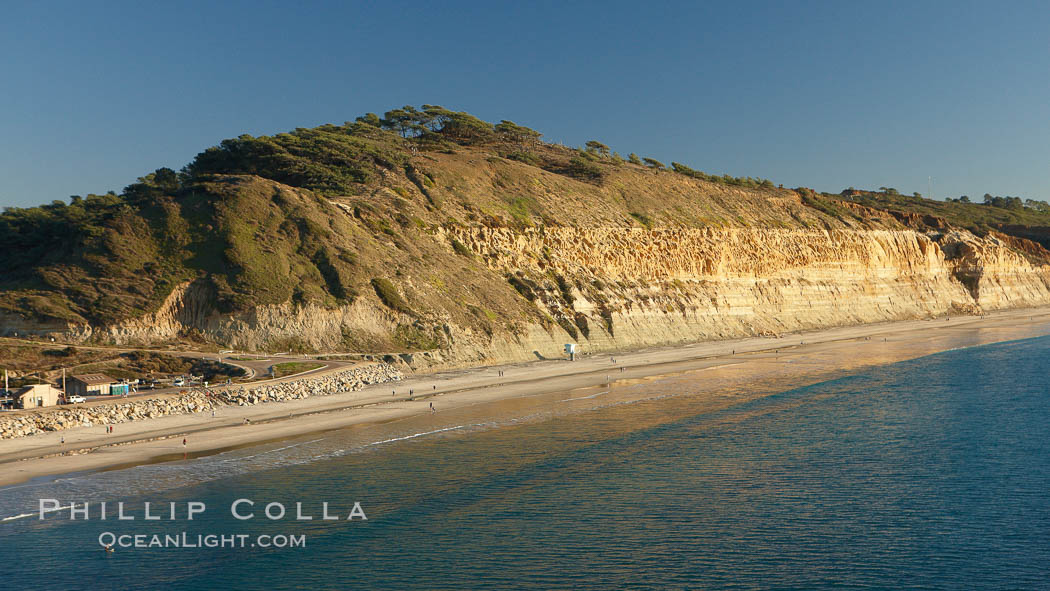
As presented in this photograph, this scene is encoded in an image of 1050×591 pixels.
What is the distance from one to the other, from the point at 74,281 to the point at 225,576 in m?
36.6

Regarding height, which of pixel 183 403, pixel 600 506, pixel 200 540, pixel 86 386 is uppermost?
pixel 86 386

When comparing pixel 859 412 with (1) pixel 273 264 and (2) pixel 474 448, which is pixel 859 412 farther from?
(1) pixel 273 264

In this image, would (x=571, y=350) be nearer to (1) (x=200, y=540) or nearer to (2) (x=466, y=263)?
(2) (x=466, y=263)

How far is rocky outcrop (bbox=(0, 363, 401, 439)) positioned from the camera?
3147 centimetres

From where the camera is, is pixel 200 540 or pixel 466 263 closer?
pixel 200 540

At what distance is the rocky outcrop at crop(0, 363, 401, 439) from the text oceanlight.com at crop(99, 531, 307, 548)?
13856mm

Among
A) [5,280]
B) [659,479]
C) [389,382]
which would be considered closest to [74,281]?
[5,280]

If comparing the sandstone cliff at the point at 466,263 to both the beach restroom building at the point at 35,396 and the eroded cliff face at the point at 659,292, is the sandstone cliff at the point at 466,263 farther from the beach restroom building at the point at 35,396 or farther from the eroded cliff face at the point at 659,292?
the beach restroom building at the point at 35,396

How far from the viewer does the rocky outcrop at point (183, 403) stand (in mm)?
31469

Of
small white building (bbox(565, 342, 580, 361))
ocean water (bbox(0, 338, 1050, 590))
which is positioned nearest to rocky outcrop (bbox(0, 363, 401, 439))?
ocean water (bbox(0, 338, 1050, 590))

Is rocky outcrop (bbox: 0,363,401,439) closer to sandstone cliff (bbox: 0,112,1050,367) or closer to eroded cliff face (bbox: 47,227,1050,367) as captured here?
Result: sandstone cliff (bbox: 0,112,1050,367)

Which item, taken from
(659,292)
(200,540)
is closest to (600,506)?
(200,540)

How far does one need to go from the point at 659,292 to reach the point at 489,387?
103 feet

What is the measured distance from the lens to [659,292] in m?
72.7
